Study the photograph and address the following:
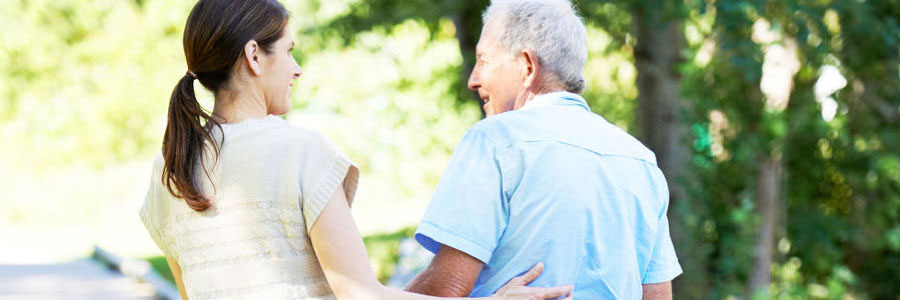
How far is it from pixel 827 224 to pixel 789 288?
810 millimetres

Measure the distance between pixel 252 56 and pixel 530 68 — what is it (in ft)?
2.12

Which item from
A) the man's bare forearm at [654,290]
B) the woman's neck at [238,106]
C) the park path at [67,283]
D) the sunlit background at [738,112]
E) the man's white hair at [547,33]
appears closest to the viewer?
the woman's neck at [238,106]

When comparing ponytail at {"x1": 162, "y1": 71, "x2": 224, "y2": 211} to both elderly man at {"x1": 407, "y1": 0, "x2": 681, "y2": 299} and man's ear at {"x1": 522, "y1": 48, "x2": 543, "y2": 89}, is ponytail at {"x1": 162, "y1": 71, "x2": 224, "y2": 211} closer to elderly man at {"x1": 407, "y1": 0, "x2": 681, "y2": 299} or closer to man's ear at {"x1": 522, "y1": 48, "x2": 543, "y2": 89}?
elderly man at {"x1": 407, "y1": 0, "x2": 681, "y2": 299}

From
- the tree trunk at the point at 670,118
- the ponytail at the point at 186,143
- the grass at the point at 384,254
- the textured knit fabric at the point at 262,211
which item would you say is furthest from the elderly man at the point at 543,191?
the grass at the point at 384,254

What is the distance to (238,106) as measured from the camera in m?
2.04

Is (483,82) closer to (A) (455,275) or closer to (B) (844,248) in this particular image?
(A) (455,275)

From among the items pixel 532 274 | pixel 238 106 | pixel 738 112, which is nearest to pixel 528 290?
pixel 532 274

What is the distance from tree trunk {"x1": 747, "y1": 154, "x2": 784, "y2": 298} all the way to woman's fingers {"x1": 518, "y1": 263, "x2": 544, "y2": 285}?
5122 millimetres

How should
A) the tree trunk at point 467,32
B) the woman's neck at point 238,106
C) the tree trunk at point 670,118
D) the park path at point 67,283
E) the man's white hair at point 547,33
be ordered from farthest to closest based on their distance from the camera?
the park path at point 67,283, the tree trunk at point 467,32, the tree trunk at point 670,118, the man's white hair at point 547,33, the woman's neck at point 238,106

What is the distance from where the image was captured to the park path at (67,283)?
324 inches

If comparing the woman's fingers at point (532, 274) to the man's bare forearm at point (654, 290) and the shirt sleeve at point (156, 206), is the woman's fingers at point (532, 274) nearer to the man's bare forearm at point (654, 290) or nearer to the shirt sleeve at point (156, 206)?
the man's bare forearm at point (654, 290)

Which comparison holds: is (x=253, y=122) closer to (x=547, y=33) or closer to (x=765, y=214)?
(x=547, y=33)

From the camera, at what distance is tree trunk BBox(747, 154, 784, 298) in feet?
22.5

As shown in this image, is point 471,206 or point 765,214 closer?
point 471,206
